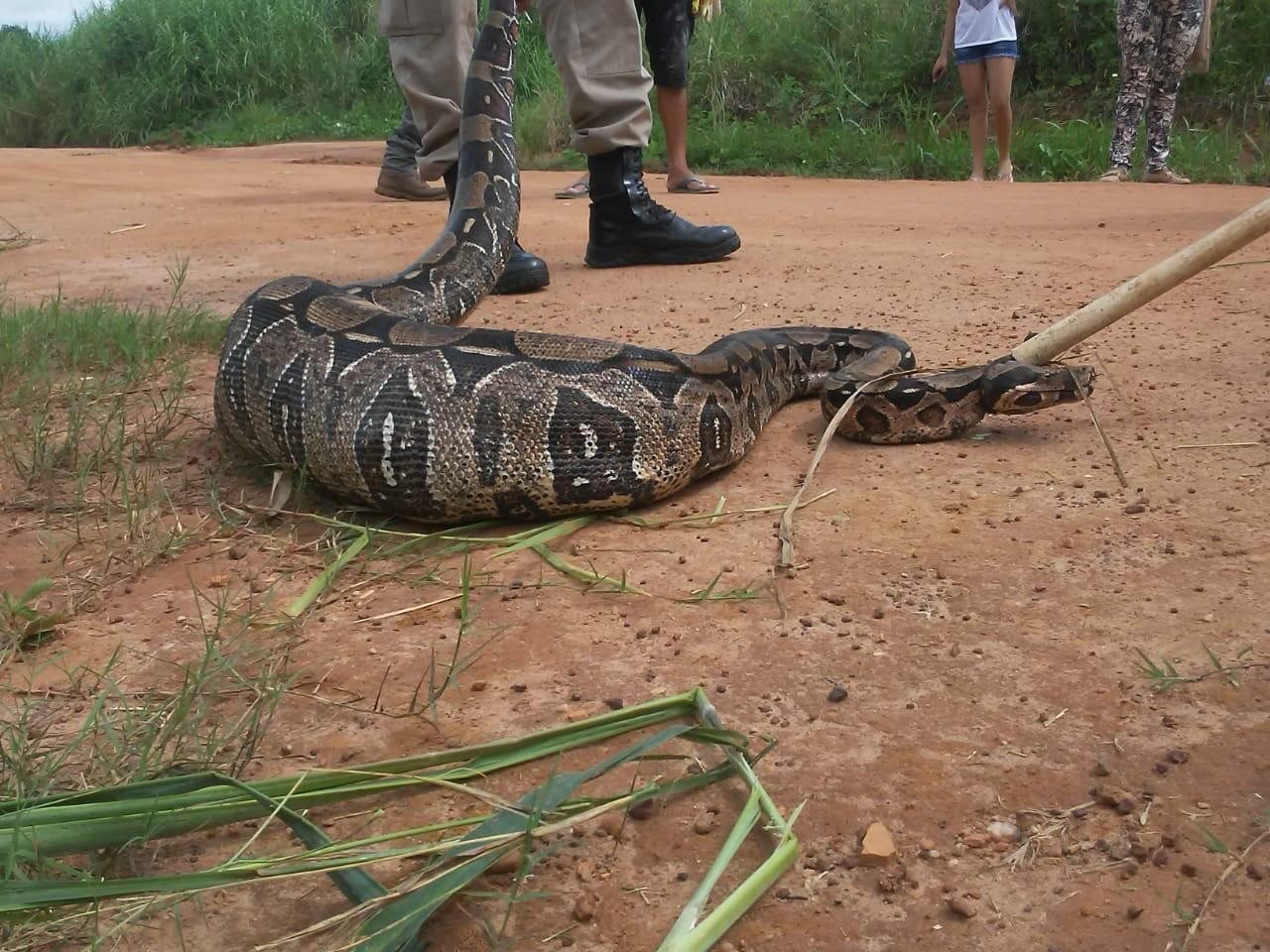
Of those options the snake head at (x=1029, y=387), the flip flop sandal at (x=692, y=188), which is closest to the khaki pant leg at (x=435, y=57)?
the snake head at (x=1029, y=387)

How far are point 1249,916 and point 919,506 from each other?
1992 mm

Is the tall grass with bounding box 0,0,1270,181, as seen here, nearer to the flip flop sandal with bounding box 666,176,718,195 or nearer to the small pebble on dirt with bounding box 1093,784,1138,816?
the flip flop sandal with bounding box 666,176,718,195

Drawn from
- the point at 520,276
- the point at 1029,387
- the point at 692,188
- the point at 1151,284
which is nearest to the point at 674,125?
the point at 692,188

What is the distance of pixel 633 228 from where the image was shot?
24.7 ft

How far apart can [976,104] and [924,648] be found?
10.2 metres

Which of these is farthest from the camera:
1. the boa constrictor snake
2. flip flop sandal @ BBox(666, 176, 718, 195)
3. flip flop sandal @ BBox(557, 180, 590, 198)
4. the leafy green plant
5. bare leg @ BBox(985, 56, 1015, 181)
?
flip flop sandal @ BBox(557, 180, 590, 198)

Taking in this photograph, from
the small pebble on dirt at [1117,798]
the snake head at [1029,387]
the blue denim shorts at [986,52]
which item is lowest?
the small pebble on dirt at [1117,798]

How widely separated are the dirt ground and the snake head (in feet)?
0.41

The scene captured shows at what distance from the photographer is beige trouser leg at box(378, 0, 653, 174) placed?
23.5ft

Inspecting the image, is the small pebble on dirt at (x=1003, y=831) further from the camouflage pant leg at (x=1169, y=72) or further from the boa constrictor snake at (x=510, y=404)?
the camouflage pant leg at (x=1169, y=72)

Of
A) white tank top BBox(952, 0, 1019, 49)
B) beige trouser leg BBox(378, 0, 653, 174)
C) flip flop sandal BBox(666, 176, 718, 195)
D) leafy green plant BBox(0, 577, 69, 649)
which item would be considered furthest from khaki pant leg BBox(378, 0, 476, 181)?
white tank top BBox(952, 0, 1019, 49)

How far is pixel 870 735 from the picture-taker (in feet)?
9.15

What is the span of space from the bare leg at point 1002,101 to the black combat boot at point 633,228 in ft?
17.7

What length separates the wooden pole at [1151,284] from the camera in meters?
3.78
